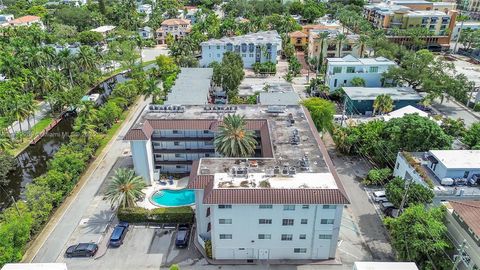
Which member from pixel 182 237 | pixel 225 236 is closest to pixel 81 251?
pixel 182 237

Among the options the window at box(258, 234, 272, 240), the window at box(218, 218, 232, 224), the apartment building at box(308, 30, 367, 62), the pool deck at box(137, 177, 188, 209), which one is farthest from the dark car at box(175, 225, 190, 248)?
the apartment building at box(308, 30, 367, 62)

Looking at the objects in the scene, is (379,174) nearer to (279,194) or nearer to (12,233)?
(279,194)

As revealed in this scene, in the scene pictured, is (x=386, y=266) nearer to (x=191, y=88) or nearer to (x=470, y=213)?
(x=470, y=213)

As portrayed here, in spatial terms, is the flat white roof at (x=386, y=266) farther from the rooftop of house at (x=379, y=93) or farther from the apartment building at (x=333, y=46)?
the apartment building at (x=333, y=46)

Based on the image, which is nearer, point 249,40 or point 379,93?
point 379,93

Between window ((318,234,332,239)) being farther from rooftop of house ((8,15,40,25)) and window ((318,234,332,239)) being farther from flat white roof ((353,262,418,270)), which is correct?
rooftop of house ((8,15,40,25))

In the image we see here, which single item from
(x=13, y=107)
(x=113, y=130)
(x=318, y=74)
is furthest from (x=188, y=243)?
(x=318, y=74)
